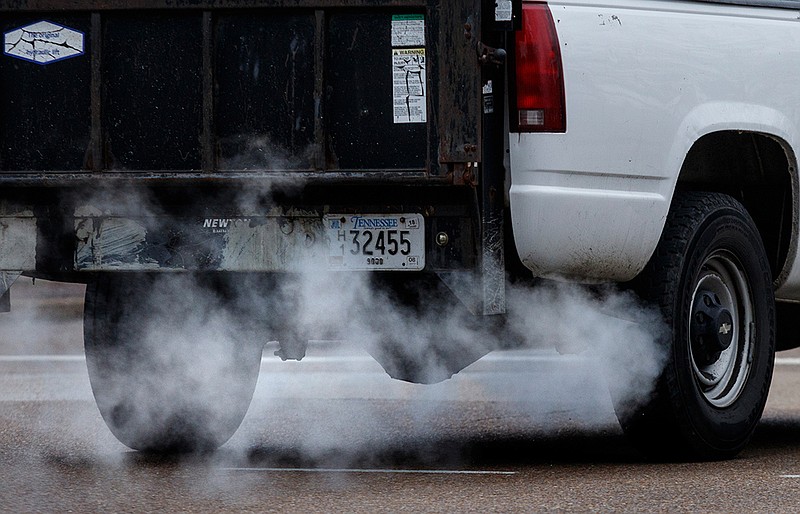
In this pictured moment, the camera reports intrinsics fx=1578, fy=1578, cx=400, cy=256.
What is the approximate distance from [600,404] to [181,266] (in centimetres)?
407

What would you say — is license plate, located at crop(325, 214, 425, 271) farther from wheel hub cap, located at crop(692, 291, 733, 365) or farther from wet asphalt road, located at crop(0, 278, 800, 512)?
wheel hub cap, located at crop(692, 291, 733, 365)

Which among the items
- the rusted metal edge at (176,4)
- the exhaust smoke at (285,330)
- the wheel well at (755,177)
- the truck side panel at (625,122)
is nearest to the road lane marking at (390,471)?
the exhaust smoke at (285,330)

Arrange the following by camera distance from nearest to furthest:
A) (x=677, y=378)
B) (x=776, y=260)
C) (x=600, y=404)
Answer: (x=677, y=378)
(x=776, y=260)
(x=600, y=404)

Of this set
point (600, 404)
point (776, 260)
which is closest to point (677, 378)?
point (776, 260)

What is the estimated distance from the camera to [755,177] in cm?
655

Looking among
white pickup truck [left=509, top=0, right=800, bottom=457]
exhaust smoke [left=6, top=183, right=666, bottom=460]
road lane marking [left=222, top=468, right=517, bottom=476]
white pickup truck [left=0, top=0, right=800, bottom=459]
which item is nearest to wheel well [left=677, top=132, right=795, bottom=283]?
white pickup truck [left=509, top=0, right=800, bottom=457]

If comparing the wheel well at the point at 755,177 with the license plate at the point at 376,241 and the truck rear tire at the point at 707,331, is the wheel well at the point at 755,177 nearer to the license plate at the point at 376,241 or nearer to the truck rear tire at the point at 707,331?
the truck rear tire at the point at 707,331

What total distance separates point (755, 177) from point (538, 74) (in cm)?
153

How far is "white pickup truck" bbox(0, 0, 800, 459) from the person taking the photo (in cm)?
541

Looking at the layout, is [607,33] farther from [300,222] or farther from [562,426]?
[562,426]

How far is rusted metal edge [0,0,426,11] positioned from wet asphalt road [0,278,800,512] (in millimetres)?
1650

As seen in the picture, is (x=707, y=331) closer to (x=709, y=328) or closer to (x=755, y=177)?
(x=709, y=328)

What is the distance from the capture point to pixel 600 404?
357 inches

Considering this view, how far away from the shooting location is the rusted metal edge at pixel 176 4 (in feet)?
17.6
